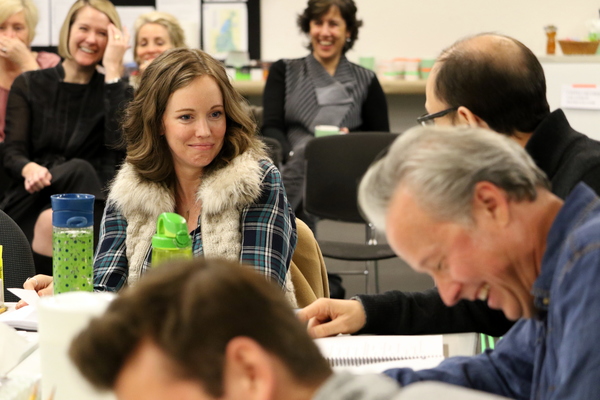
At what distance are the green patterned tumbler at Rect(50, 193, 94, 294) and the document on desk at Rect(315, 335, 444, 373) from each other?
0.53 meters

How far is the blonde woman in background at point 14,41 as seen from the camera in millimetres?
3963

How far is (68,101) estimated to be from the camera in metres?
3.63

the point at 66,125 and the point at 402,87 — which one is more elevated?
the point at 402,87

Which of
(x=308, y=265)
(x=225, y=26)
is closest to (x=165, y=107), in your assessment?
(x=308, y=265)

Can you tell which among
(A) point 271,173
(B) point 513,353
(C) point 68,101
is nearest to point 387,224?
(B) point 513,353

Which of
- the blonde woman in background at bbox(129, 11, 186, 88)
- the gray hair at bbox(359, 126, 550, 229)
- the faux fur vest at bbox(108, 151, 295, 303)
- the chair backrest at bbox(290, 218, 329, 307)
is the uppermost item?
the blonde woman in background at bbox(129, 11, 186, 88)

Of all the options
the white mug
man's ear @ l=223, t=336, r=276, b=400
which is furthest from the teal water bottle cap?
the white mug

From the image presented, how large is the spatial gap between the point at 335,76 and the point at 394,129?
49.7 inches

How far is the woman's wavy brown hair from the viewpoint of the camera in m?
2.12

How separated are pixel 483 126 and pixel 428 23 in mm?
3945

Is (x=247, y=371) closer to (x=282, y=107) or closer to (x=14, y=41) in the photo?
(x=14, y=41)

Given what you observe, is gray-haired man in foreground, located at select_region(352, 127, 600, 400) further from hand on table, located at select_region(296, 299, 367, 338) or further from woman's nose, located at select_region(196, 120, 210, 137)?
woman's nose, located at select_region(196, 120, 210, 137)

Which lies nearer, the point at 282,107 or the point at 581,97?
the point at 282,107

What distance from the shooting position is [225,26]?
5.67 meters
